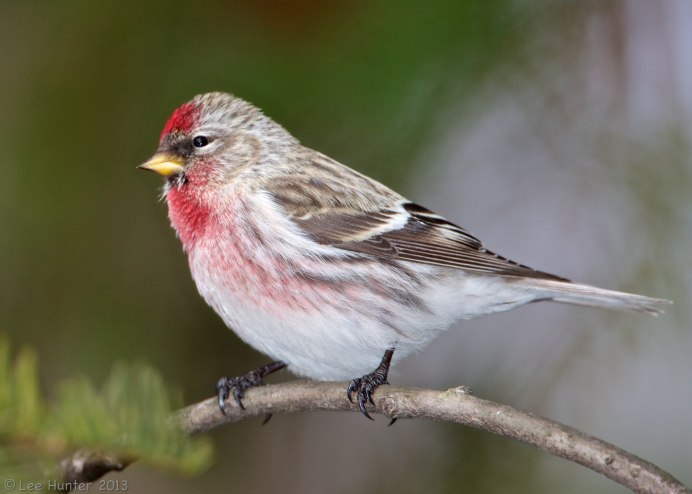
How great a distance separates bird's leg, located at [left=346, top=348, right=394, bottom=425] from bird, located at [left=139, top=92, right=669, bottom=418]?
11 mm

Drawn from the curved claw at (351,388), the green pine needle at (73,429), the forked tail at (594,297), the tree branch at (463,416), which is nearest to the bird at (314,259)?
the forked tail at (594,297)

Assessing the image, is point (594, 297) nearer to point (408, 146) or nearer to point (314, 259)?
point (408, 146)

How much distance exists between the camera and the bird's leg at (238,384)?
2871mm

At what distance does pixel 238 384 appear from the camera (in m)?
3.13

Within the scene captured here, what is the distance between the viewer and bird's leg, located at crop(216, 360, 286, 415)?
2.87 metres

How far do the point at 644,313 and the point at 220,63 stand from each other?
6.16ft

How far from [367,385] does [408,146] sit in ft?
3.06

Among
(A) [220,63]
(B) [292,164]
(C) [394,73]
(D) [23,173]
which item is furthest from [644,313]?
(D) [23,173]

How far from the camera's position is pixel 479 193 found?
379 cm

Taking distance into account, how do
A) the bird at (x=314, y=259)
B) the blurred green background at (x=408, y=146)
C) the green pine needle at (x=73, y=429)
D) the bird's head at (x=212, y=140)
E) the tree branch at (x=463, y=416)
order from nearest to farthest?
1. the green pine needle at (x=73, y=429)
2. the tree branch at (x=463, y=416)
3. the blurred green background at (x=408, y=146)
4. the bird at (x=314, y=259)
5. the bird's head at (x=212, y=140)

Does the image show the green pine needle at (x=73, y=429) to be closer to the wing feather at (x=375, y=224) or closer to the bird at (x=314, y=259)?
the bird at (x=314, y=259)

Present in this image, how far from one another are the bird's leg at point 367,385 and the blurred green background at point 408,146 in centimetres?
62

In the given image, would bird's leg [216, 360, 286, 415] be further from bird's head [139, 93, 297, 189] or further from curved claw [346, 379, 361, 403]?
bird's head [139, 93, 297, 189]

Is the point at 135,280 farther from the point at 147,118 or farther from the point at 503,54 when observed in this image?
the point at 503,54
